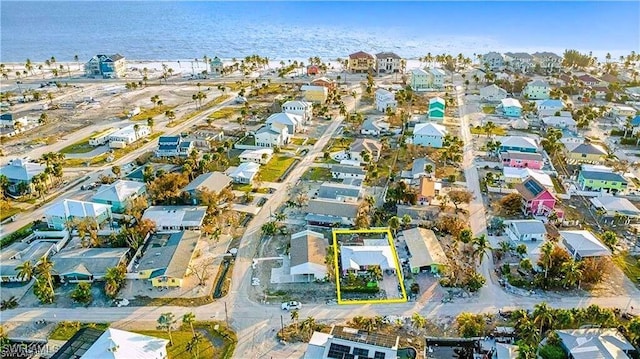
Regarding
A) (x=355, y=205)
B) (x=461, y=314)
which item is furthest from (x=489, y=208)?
(x=461, y=314)

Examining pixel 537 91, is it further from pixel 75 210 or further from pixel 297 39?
pixel 297 39

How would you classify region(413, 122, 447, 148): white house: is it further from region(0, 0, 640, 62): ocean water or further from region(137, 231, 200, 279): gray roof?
region(0, 0, 640, 62): ocean water

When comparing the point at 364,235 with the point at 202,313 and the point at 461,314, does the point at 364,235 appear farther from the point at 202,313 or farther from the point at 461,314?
the point at 202,313

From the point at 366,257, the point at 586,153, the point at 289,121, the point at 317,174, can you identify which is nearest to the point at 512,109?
the point at 586,153

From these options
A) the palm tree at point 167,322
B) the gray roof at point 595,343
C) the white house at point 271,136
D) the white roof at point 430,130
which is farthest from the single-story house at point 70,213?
the white roof at point 430,130

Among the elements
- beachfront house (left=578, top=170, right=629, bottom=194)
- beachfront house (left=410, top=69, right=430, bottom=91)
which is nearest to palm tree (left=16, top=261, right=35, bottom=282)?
beachfront house (left=578, top=170, right=629, bottom=194)

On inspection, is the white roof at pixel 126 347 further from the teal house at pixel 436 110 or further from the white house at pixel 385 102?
the white house at pixel 385 102
